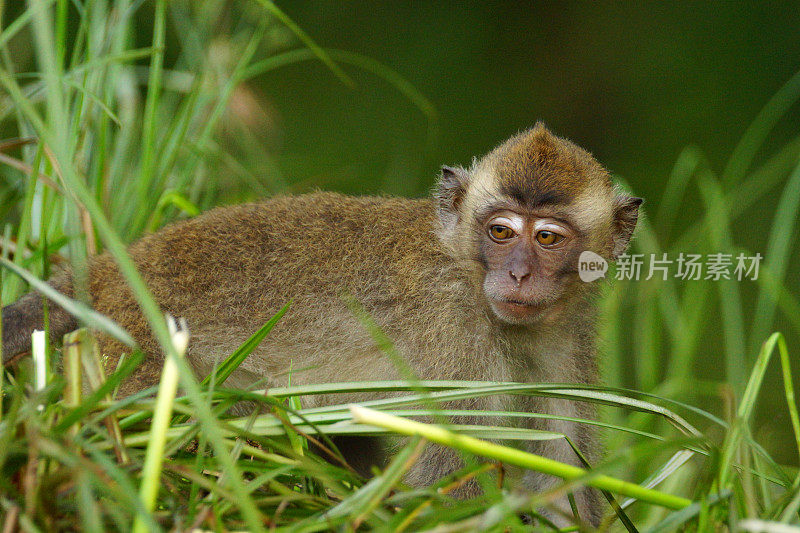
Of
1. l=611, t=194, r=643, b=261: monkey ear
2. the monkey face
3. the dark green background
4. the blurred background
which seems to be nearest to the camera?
the monkey face

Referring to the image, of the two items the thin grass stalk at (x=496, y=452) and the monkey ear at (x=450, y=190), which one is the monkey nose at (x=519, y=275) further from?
the thin grass stalk at (x=496, y=452)

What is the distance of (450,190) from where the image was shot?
12.1 ft

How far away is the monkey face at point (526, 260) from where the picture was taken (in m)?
3.21

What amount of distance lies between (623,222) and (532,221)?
561 mm

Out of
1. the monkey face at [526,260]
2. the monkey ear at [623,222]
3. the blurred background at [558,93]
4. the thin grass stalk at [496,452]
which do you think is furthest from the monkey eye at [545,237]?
the blurred background at [558,93]

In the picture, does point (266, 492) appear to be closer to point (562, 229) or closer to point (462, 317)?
point (462, 317)

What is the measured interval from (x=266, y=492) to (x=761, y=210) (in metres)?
7.70

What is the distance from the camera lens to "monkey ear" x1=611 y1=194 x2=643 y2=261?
3.63m

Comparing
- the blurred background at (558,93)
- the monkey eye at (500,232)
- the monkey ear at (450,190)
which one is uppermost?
the blurred background at (558,93)

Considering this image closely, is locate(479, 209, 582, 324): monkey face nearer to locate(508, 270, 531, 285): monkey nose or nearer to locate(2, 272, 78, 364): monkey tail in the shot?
locate(508, 270, 531, 285): monkey nose

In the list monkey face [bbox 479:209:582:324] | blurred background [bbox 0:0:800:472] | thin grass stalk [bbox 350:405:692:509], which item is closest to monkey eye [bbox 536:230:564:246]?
monkey face [bbox 479:209:582:324]

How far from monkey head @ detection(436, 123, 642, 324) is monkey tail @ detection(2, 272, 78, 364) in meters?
1.60

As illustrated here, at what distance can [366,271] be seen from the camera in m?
3.56

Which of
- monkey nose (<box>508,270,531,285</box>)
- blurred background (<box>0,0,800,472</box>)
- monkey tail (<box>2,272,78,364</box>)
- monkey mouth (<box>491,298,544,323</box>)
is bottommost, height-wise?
monkey tail (<box>2,272,78,364</box>)
